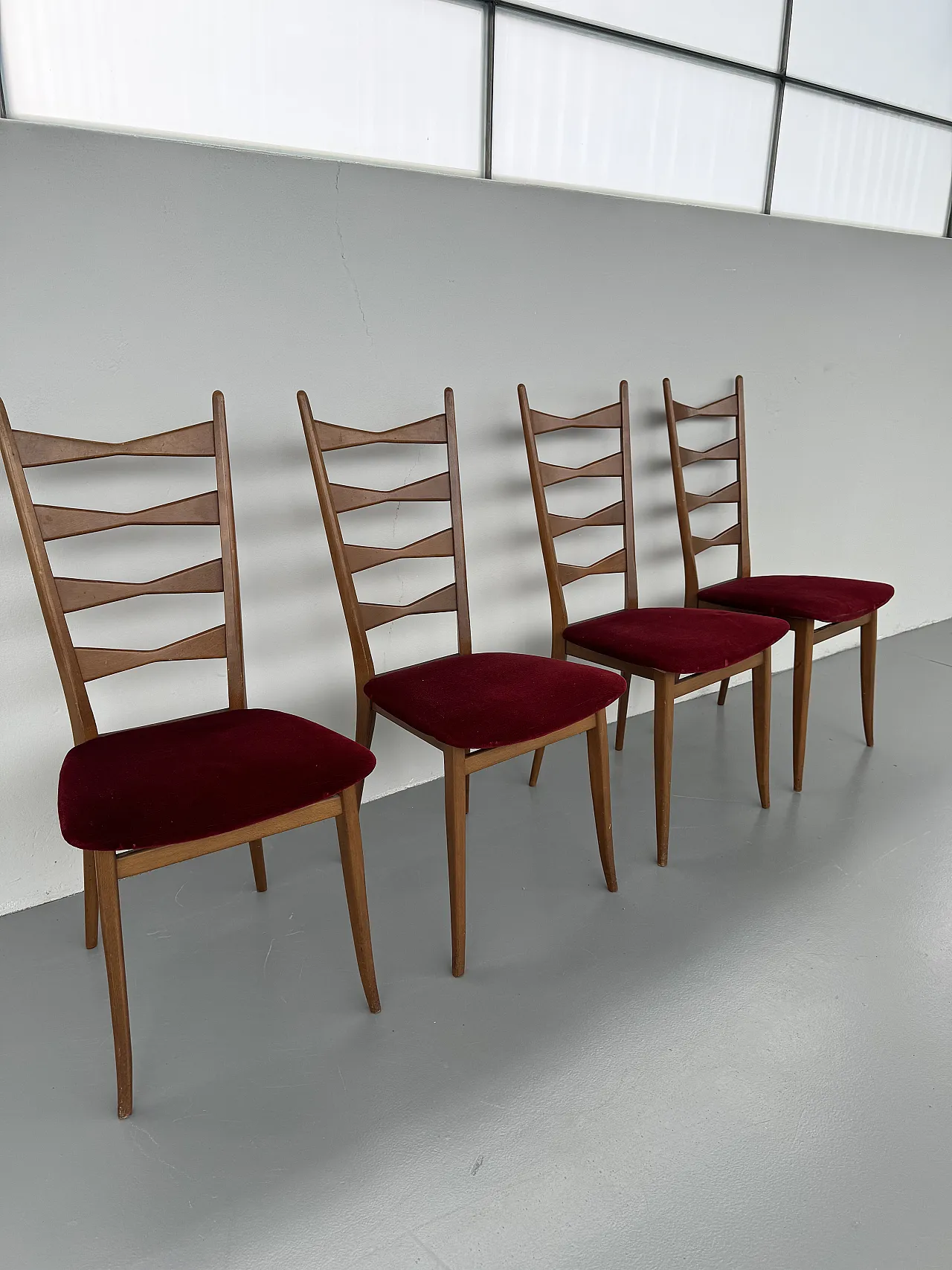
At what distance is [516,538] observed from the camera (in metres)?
2.50

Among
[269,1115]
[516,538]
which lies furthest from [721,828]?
[269,1115]

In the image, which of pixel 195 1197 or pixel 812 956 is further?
pixel 812 956

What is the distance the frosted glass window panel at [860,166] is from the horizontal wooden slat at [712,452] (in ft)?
3.12

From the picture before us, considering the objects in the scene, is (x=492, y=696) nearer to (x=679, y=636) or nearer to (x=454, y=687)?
(x=454, y=687)

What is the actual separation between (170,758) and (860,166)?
320cm

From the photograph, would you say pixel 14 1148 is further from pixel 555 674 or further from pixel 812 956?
pixel 812 956

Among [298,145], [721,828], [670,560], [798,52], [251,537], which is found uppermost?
[798,52]

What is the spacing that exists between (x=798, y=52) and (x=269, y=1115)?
3301 mm

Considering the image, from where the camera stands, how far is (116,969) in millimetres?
1345

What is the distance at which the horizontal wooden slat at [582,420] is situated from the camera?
2.29 m

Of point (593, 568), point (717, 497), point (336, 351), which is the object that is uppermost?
point (336, 351)

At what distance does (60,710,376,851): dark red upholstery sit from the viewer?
131cm

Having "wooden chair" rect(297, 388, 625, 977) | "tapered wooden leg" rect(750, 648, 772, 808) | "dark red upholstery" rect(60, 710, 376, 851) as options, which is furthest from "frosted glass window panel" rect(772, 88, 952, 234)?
"dark red upholstery" rect(60, 710, 376, 851)

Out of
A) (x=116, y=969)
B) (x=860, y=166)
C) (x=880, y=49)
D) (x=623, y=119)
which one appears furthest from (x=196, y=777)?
(x=880, y=49)
